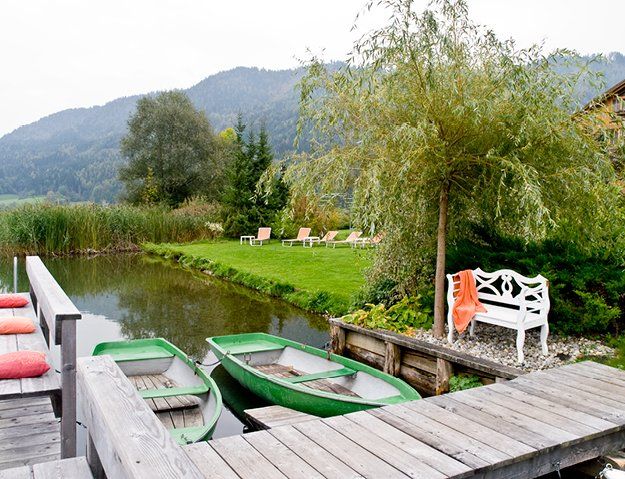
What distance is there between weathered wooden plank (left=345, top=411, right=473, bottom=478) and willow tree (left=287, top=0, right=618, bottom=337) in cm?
310

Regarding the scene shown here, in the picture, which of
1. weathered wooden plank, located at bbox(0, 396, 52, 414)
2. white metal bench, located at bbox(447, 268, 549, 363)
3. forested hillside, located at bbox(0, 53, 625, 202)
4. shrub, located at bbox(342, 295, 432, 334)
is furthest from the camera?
forested hillside, located at bbox(0, 53, 625, 202)

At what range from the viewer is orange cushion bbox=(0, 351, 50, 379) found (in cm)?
378

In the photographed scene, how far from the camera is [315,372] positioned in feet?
23.8

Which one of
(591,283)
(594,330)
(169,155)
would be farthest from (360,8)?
(169,155)

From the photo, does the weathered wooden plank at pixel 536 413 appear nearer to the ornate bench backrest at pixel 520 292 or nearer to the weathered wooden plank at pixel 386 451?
the weathered wooden plank at pixel 386 451

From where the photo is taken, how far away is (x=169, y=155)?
1478 inches

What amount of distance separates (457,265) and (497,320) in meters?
1.87

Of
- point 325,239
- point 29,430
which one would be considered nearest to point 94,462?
point 29,430

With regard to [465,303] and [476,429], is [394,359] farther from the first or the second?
[476,429]

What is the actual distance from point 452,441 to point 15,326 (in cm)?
379

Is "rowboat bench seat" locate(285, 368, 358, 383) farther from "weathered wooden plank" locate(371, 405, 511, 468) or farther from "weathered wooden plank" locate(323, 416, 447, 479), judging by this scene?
"weathered wooden plank" locate(323, 416, 447, 479)

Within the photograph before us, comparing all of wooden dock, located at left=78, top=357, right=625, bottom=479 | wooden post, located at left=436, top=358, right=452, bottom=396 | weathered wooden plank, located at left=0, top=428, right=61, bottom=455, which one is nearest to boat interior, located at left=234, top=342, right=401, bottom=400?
wooden post, located at left=436, top=358, right=452, bottom=396

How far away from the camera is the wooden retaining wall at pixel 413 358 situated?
20.3 ft

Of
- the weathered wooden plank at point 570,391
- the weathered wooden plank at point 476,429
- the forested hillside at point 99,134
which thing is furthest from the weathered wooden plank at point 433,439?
the forested hillside at point 99,134
